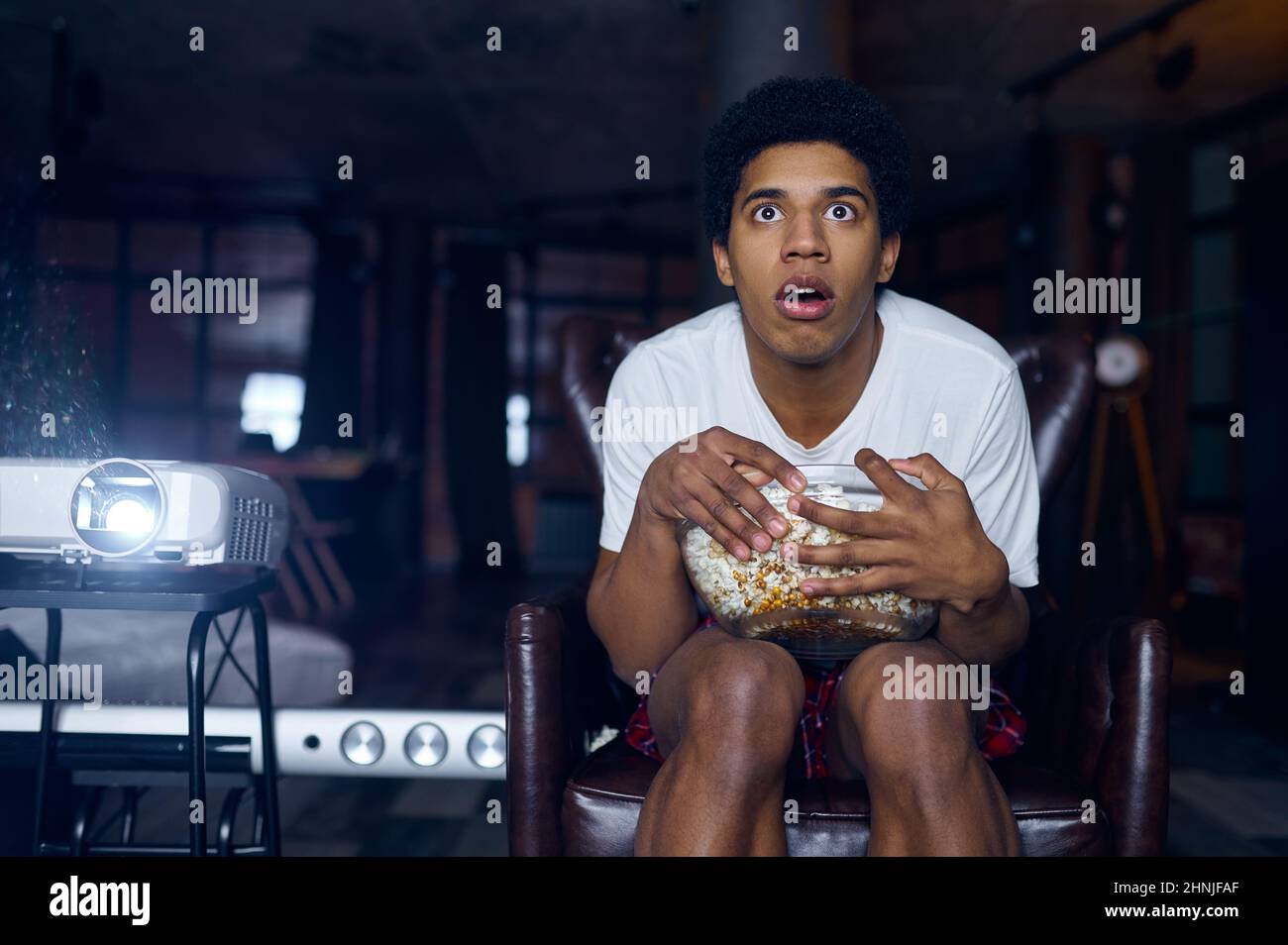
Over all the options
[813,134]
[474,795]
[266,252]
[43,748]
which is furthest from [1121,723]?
[266,252]

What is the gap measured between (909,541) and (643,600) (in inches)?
13.8

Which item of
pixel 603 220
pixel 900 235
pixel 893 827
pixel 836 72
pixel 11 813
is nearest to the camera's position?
pixel 893 827

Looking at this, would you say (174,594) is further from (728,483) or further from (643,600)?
(728,483)

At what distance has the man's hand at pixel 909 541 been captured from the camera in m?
0.90

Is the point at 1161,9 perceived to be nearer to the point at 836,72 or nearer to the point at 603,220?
the point at 836,72

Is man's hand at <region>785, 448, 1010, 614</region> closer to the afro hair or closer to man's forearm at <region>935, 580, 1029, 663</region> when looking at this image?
man's forearm at <region>935, 580, 1029, 663</region>

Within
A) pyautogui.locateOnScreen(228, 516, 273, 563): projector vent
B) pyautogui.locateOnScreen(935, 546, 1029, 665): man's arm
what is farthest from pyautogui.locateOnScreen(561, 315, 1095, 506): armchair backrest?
pyautogui.locateOnScreen(228, 516, 273, 563): projector vent

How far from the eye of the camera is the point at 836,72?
2604mm

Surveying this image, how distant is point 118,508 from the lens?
1059mm

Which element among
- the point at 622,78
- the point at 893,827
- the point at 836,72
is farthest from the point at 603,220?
the point at 893,827

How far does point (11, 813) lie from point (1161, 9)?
451 centimetres

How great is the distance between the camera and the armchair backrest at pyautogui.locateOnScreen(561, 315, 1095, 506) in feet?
5.04

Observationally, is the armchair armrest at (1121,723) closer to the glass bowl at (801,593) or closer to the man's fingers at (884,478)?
the glass bowl at (801,593)

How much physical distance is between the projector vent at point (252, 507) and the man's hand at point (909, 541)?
0.68 meters
